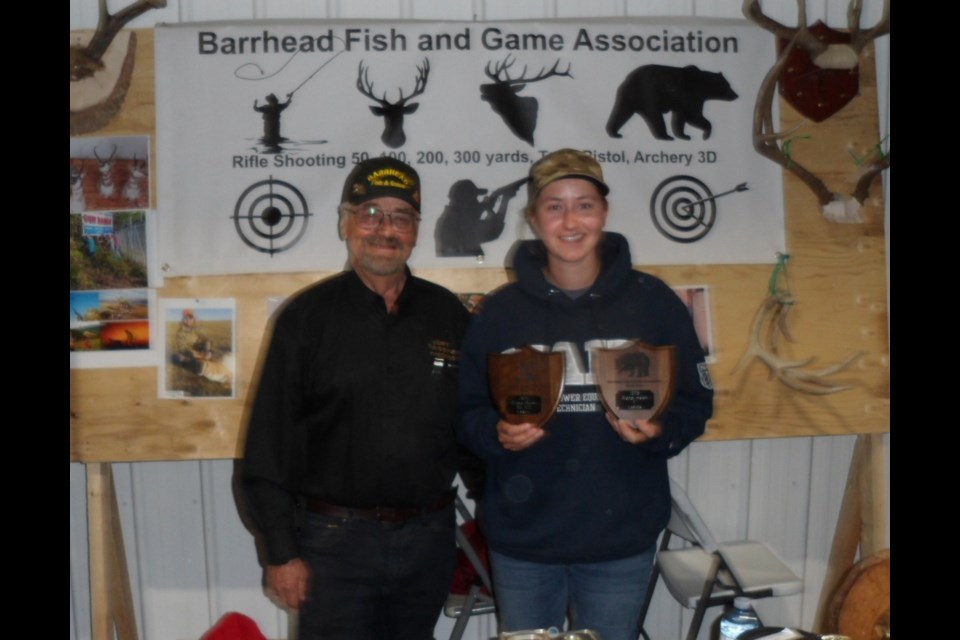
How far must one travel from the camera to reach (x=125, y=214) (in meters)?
2.79

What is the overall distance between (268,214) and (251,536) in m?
1.27

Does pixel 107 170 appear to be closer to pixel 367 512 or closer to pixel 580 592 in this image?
pixel 367 512

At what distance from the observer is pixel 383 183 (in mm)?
2217

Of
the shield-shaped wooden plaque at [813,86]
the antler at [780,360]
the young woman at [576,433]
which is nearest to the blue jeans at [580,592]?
the young woman at [576,433]

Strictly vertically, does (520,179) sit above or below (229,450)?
above

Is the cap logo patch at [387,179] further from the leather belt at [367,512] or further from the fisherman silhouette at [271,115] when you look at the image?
the leather belt at [367,512]

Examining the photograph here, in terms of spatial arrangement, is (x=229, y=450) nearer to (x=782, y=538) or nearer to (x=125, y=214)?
(x=125, y=214)

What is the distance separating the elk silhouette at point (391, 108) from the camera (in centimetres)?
283

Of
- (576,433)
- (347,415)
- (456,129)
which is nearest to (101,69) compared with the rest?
(456,129)

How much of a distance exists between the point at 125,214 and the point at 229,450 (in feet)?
2.91

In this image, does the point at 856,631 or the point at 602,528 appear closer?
the point at 856,631

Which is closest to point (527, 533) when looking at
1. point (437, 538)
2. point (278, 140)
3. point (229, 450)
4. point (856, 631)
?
point (437, 538)

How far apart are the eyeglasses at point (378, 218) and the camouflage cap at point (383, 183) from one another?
3 centimetres

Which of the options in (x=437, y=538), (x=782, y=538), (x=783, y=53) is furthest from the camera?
(x=782, y=538)
